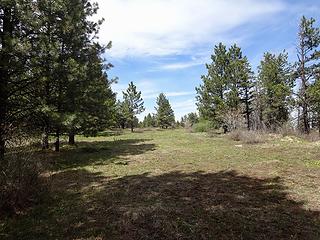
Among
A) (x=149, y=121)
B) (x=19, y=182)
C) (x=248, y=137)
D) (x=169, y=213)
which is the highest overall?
(x=149, y=121)

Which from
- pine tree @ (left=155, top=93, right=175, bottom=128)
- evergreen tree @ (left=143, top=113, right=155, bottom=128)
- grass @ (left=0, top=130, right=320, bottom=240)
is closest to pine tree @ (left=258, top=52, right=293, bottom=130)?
grass @ (left=0, top=130, right=320, bottom=240)

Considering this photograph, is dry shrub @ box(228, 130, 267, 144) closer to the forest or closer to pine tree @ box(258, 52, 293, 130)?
the forest

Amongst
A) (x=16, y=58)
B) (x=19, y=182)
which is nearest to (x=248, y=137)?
(x=16, y=58)

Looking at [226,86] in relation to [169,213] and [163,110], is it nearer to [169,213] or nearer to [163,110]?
[169,213]

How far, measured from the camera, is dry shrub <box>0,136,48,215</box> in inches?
284

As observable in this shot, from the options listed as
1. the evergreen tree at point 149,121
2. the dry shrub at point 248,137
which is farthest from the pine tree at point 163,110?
the dry shrub at point 248,137

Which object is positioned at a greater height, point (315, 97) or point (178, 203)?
point (315, 97)

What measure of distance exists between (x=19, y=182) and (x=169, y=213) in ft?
12.1

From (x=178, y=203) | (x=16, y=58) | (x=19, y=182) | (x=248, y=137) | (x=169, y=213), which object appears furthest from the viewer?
(x=248, y=137)

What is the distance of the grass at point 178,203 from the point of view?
615 cm

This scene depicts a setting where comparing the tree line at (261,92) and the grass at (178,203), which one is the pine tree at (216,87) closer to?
the tree line at (261,92)

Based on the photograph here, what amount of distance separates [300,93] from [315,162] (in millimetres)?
17208

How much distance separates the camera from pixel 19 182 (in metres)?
7.50

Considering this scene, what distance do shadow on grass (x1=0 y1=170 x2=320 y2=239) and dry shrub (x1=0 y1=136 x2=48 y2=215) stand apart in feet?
1.52
